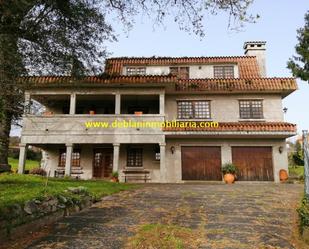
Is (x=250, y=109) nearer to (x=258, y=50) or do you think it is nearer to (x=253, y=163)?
(x=253, y=163)

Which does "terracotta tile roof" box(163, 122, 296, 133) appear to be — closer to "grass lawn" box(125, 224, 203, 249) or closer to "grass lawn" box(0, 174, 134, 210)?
"grass lawn" box(0, 174, 134, 210)

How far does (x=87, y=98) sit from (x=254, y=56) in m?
14.2

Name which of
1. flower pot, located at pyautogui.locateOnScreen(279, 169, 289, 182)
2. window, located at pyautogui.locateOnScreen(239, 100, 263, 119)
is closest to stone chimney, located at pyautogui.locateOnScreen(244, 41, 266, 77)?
window, located at pyautogui.locateOnScreen(239, 100, 263, 119)

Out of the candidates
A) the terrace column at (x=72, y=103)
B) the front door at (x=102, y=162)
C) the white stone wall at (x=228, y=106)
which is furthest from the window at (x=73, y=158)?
the white stone wall at (x=228, y=106)

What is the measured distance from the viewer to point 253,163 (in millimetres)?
21422

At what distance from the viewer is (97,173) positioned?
22.8 meters

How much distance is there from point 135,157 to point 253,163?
332 inches

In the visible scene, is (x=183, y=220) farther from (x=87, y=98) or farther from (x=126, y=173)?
(x=87, y=98)

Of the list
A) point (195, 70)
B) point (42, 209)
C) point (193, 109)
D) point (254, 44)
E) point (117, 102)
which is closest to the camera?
point (42, 209)

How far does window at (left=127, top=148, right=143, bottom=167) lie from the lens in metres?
22.5

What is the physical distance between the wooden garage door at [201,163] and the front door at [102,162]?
552cm

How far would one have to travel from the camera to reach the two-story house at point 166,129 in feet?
66.8

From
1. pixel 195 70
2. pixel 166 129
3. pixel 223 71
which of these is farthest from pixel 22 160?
pixel 223 71

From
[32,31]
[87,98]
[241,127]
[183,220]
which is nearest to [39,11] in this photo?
[32,31]
